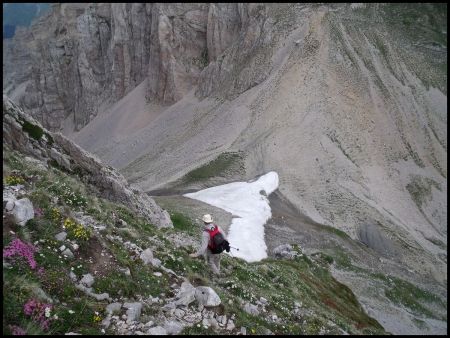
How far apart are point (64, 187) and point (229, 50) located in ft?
239

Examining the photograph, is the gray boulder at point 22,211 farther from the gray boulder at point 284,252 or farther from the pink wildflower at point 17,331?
the gray boulder at point 284,252

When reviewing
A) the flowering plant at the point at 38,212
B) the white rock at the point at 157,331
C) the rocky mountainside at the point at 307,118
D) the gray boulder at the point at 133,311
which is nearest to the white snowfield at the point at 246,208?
the rocky mountainside at the point at 307,118

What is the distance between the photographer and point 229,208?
1528 inches

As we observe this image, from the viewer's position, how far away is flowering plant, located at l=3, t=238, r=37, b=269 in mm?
9359

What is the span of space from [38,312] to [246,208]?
31.8 metres

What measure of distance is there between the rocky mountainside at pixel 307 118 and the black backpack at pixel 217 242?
14169 mm

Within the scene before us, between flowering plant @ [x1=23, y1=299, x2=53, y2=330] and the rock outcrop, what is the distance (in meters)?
10.9

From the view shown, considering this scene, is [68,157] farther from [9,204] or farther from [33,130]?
[9,204]

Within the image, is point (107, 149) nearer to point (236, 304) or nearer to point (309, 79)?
point (309, 79)

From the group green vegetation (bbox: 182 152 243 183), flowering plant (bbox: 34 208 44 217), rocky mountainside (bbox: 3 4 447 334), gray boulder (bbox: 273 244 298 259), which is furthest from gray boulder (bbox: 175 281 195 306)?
green vegetation (bbox: 182 152 243 183)

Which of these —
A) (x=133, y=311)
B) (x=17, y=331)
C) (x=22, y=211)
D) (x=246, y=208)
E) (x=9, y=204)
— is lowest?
(x=246, y=208)

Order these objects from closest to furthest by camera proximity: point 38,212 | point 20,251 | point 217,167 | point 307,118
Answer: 1. point 20,251
2. point 38,212
3. point 217,167
4. point 307,118

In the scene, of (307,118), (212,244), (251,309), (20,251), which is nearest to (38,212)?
(20,251)

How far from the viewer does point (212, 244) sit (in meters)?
14.3
